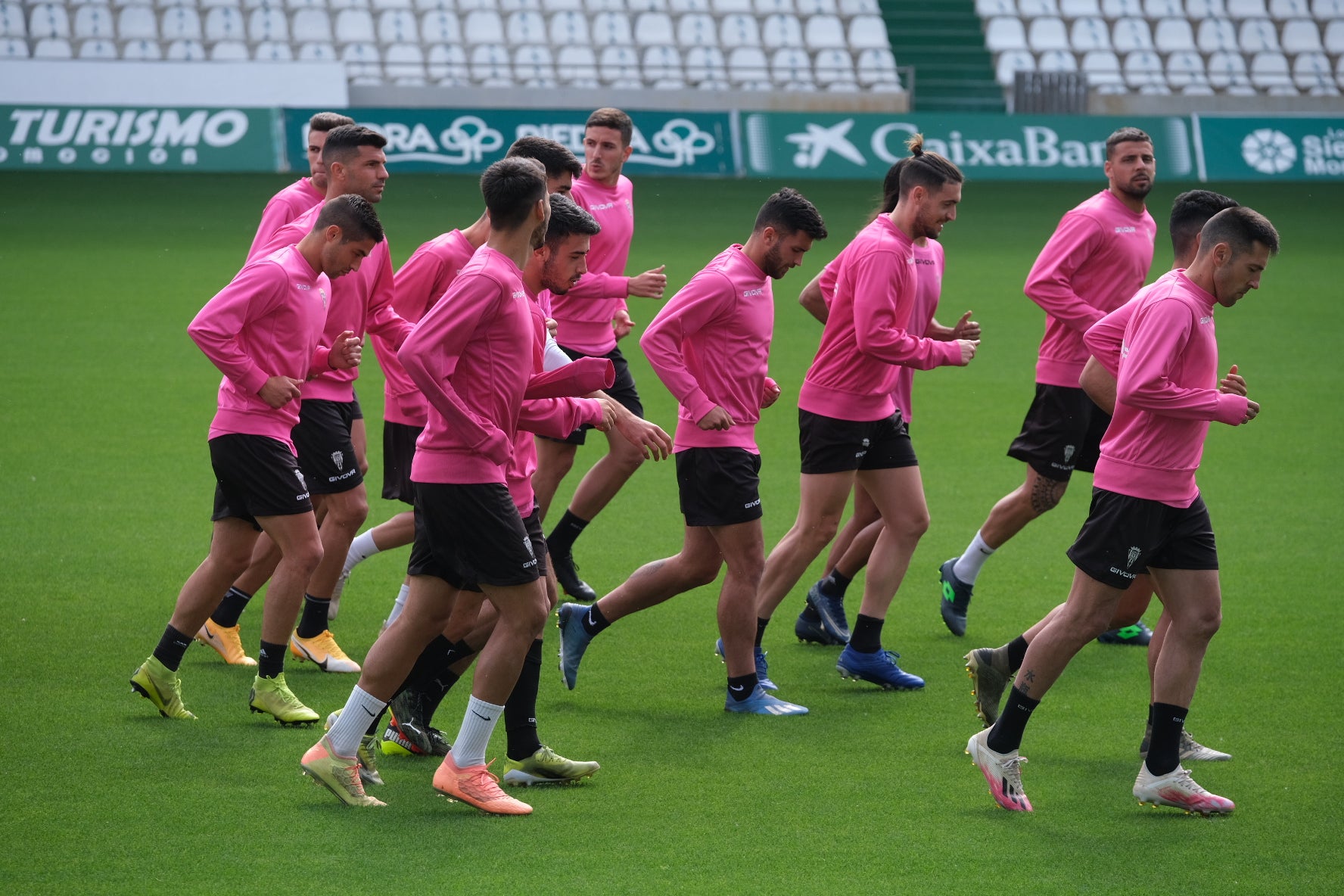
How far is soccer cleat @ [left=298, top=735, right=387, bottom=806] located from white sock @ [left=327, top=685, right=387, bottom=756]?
3 centimetres

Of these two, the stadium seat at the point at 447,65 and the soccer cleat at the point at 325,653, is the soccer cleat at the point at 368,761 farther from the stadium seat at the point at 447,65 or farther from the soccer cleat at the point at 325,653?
the stadium seat at the point at 447,65

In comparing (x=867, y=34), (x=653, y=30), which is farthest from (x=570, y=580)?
(x=867, y=34)

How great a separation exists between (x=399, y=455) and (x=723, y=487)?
1546 mm

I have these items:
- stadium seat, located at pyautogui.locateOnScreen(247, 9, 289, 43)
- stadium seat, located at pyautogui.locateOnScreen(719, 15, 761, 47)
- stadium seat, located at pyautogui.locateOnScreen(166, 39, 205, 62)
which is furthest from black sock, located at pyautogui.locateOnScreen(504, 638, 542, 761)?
stadium seat, located at pyautogui.locateOnScreen(719, 15, 761, 47)

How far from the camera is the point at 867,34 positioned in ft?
94.4

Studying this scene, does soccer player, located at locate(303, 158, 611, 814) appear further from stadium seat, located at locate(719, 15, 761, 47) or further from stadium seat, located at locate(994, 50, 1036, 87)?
stadium seat, located at locate(994, 50, 1036, 87)

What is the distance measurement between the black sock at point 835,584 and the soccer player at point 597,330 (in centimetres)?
112

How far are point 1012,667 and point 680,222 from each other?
13920 millimetres

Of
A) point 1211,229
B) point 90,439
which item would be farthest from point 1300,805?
point 90,439

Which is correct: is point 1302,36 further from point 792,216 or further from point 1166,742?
point 1166,742

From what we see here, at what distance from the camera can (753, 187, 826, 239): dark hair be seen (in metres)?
5.95

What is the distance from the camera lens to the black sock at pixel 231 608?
6.56m

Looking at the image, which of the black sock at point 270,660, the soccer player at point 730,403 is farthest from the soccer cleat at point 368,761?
the soccer player at point 730,403

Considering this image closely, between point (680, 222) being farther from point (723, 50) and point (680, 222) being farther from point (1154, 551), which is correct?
point (1154, 551)
